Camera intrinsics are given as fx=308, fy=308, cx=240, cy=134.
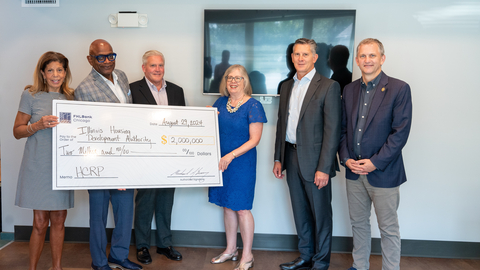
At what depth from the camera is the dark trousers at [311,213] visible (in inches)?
95.6

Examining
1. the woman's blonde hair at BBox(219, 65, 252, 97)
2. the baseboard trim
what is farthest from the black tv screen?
the baseboard trim

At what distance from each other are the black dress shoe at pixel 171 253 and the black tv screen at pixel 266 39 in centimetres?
152

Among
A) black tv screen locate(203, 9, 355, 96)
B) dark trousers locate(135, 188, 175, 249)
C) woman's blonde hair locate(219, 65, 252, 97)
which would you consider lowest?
dark trousers locate(135, 188, 175, 249)

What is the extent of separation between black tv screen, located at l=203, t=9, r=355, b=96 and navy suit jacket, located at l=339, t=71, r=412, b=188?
2.27ft

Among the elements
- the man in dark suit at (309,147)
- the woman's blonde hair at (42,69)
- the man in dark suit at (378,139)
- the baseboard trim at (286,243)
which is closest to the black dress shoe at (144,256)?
the baseboard trim at (286,243)

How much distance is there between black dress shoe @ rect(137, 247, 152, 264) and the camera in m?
2.68

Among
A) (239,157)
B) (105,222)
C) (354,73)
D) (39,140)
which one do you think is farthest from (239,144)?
(39,140)

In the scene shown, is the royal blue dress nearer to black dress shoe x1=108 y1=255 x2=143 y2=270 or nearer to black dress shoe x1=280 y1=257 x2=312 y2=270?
black dress shoe x1=280 y1=257 x2=312 y2=270

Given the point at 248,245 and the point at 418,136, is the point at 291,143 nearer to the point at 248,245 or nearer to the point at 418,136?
the point at 248,245

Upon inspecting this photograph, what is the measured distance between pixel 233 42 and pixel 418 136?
195 cm

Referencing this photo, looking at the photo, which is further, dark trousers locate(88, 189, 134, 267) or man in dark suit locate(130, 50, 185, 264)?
man in dark suit locate(130, 50, 185, 264)

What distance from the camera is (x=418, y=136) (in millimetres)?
2902

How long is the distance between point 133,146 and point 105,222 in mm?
668

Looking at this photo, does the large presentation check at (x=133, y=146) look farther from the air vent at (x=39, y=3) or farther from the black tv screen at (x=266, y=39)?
the air vent at (x=39, y=3)
